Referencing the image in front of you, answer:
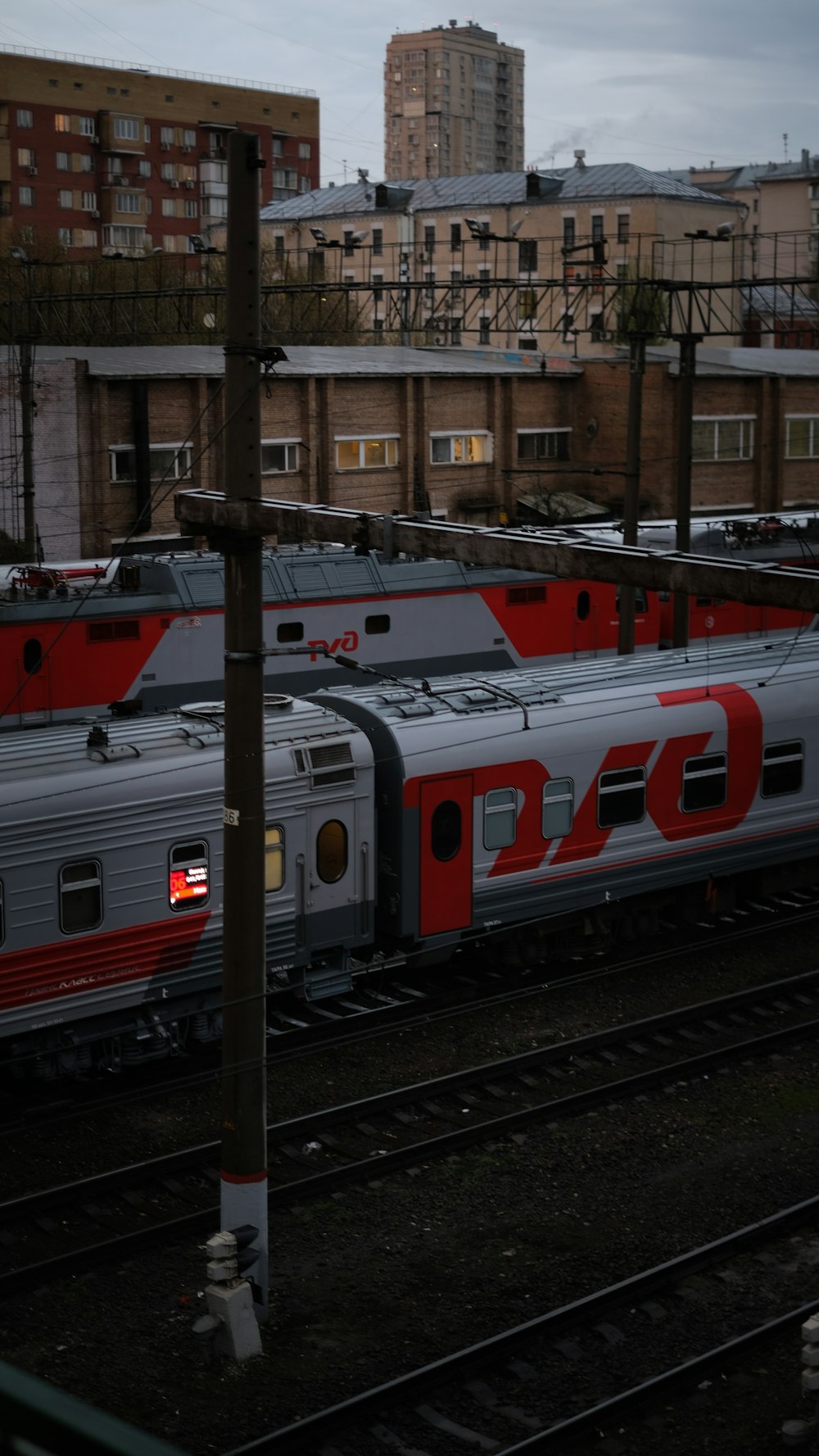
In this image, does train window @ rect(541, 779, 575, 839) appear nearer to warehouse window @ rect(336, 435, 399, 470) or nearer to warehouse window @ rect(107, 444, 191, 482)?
warehouse window @ rect(107, 444, 191, 482)

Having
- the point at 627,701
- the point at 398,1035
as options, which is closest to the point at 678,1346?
the point at 398,1035

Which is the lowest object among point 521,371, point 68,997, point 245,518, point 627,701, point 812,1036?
point 812,1036

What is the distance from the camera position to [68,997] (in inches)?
516

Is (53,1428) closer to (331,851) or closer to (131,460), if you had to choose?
(331,851)

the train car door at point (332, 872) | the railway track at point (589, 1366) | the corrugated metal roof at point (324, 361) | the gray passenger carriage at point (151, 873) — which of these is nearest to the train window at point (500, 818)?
the gray passenger carriage at point (151, 873)

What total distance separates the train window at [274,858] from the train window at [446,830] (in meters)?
1.79

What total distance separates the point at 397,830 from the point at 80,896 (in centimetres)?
358

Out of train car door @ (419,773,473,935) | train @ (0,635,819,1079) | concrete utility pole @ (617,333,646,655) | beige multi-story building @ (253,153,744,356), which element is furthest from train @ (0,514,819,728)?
beige multi-story building @ (253,153,744,356)

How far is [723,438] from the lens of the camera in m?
49.7

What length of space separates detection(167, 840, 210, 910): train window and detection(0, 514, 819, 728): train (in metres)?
6.95

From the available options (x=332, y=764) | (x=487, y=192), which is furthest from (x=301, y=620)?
(x=487, y=192)

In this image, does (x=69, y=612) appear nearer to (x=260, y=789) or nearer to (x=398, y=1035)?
(x=398, y=1035)

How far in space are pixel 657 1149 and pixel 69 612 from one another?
1325 cm

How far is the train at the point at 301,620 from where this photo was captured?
2297cm
